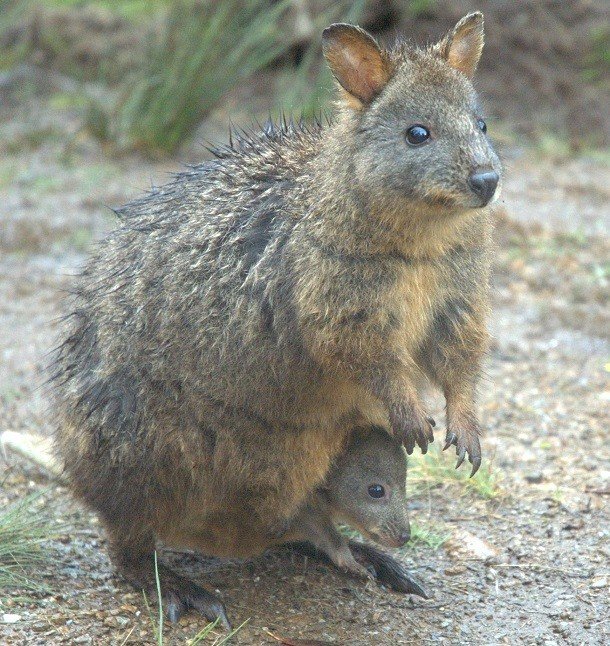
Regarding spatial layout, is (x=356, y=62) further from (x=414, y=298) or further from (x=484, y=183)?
(x=414, y=298)

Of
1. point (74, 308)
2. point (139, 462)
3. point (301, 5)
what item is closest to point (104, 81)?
point (301, 5)

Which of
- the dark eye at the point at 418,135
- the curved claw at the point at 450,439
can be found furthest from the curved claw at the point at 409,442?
the dark eye at the point at 418,135

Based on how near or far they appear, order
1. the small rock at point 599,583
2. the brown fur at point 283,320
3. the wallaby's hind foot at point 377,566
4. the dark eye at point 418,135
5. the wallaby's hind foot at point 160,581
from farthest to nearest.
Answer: the wallaby's hind foot at point 377,566 < the small rock at point 599,583 < the wallaby's hind foot at point 160,581 < the brown fur at point 283,320 < the dark eye at point 418,135

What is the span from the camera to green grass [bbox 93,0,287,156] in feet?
30.3

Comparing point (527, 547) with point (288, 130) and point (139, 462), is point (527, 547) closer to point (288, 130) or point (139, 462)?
point (139, 462)

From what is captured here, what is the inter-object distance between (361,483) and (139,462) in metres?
0.90

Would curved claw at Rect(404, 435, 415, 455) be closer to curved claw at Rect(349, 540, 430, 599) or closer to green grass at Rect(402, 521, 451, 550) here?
curved claw at Rect(349, 540, 430, 599)

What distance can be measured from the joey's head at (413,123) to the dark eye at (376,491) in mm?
1207

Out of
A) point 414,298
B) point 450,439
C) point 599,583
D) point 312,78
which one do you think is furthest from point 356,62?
point 312,78

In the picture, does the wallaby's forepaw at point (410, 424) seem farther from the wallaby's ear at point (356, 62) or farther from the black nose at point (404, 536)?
the wallaby's ear at point (356, 62)

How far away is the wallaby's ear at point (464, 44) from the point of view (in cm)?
429

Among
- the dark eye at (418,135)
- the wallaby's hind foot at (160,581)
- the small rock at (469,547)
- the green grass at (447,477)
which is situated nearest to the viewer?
the dark eye at (418,135)

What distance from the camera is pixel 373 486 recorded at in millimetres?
A: 4449

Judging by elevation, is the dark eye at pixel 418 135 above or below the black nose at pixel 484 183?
above
